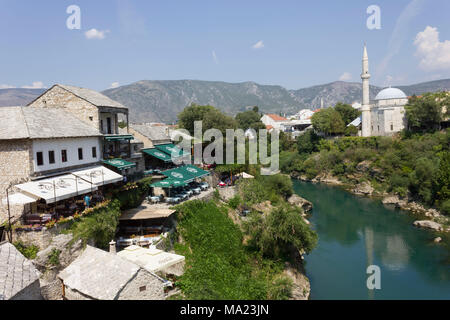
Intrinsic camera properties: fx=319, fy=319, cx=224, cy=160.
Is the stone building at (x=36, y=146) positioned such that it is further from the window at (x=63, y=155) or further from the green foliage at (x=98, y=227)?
the green foliage at (x=98, y=227)

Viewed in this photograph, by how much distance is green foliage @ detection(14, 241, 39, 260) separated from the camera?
45.6ft

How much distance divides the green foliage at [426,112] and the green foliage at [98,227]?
173 feet

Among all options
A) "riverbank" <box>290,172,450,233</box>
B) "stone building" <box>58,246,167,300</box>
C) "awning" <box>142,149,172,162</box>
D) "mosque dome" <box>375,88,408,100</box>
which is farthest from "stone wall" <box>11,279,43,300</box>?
"mosque dome" <box>375,88,408,100</box>

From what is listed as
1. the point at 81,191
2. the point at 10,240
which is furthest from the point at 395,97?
the point at 10,240

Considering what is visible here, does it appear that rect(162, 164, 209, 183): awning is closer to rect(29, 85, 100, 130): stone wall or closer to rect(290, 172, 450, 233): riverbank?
rect(29, 85, 100, 130): stone wall

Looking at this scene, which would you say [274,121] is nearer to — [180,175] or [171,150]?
[171,150]

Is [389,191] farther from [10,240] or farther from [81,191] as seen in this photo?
[10,240]

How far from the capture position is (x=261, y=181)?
1470 inches

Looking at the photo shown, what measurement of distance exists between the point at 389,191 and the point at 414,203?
5.58m

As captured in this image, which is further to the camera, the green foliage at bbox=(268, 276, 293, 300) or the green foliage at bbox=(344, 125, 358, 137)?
the green foliage at bbox=(344, 125, 358, 137)

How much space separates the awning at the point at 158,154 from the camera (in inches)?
1126

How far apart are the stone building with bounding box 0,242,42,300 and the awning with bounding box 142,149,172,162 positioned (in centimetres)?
1638

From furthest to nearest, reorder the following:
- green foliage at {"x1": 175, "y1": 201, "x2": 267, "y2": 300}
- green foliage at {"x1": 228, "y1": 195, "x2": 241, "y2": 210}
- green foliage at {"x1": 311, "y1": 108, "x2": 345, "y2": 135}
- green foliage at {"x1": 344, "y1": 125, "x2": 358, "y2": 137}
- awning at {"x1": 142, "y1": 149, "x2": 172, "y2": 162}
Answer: green foliage at {"x1": 311, "y1": 108, "x2": 345, "y2": 135}
green foliage at {"x1": 344, "y1": 125, "x2": 358, "y2": 137}
awning at {"x1": 142, "y1": 149, "x2": 172, "y2": 162}
green foliage at {"x1": 228, "y1": 195, "x2": 241, "y2": 210}
green foliage at {"x1": 175, "y1": 201, "x2": 267, "y2": 300}

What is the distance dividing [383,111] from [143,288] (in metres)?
60.0
